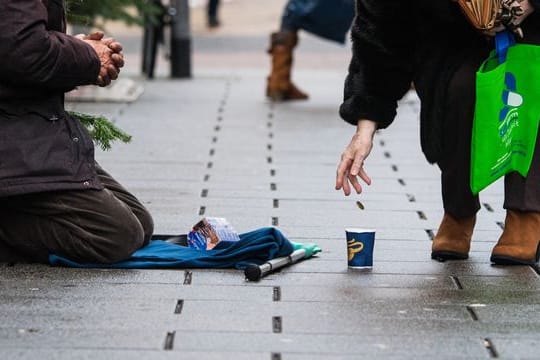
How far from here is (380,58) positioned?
5.38 metres

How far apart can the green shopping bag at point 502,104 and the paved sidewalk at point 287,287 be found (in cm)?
41

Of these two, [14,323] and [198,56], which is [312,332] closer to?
[14,323]

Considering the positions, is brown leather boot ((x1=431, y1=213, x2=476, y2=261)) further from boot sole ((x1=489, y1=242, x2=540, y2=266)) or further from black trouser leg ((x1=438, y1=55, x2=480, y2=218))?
boot sole ((x1=489, y1=242, x2=540, y2=266))

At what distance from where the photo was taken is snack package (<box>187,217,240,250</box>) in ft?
17.5

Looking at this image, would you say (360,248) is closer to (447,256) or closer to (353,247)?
(353,247)

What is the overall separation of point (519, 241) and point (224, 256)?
1.14 metres

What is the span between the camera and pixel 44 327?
4.25 m

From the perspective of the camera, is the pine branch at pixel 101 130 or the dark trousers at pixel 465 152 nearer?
the dark trousers at pixel 465 152

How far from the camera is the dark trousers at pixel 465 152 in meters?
5.31

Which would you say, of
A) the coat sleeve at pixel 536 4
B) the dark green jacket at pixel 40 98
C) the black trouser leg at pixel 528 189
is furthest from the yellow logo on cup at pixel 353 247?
the coat sleeve at pixel 536 4

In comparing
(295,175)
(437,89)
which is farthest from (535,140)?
(295,175)

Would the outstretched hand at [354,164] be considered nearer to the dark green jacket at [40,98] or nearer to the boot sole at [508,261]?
the boot sole at [508,261]

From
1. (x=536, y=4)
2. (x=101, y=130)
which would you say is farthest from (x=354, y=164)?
(x=101, y=130)

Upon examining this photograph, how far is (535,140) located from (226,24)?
49.9 ft
